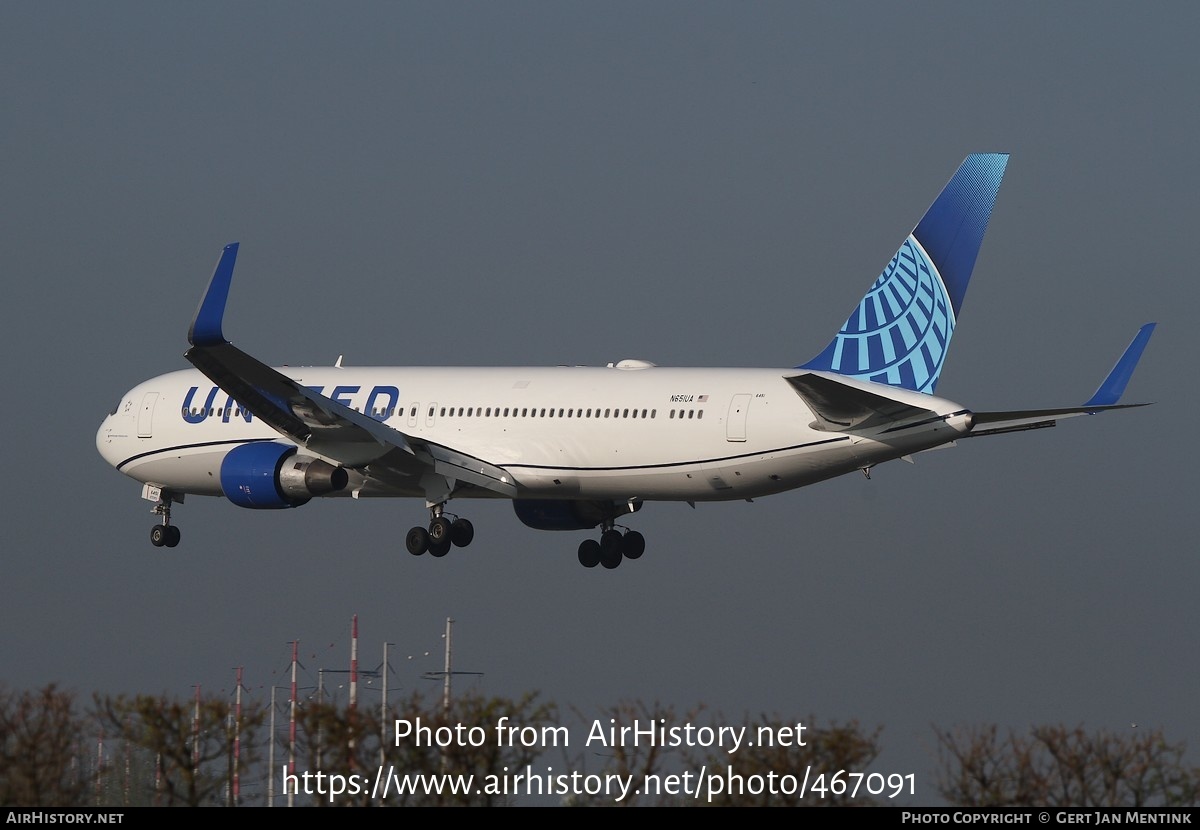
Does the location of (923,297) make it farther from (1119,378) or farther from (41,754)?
(41,754)

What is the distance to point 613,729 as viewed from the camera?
2811 centimetres

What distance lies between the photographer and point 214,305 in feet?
149

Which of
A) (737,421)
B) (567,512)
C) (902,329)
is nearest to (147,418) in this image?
(567,512)

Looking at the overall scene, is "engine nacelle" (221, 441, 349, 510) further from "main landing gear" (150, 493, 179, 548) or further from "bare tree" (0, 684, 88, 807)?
"bare tree" (0, 684, 88, 807)

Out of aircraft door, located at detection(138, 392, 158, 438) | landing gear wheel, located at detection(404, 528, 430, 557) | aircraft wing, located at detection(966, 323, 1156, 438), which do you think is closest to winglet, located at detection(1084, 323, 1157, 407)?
aircraft wing, located at detection(966, 323, 1156, 438)

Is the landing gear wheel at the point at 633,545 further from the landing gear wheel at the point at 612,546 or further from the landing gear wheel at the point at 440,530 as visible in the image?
the landing gear wheel at the point at 440,530

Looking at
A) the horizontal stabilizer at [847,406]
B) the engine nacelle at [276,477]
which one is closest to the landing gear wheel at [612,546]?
the engine nacelle at [276,477]

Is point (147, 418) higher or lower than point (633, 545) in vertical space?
higher

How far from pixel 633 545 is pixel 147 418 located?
534 inches

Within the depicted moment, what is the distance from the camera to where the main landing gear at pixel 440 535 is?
177ft

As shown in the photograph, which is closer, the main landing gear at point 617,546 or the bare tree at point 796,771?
the bare tree at point 796,771

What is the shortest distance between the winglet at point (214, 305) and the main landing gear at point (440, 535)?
10075mm
